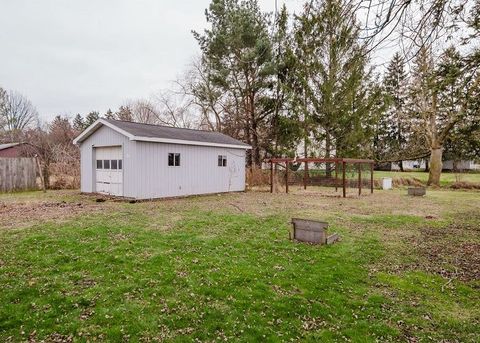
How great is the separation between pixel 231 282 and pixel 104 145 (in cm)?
1163

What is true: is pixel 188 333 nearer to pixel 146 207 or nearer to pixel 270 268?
pixel 270 268

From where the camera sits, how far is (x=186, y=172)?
1457 centimetres

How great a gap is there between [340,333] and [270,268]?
Result: 74.3 inches

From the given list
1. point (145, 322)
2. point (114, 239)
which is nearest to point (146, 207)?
point (114, 239)

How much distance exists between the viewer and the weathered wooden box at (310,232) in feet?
21.4

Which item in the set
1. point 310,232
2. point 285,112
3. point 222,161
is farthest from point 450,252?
point 285,112

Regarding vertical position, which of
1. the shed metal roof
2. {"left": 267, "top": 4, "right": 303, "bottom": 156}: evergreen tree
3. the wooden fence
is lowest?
the wooden fence

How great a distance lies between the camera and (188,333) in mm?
3244

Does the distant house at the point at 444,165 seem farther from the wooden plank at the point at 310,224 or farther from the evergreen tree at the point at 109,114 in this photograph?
the wooden plank at the point at 310,224

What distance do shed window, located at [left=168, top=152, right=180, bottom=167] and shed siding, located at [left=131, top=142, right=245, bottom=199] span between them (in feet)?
0.47

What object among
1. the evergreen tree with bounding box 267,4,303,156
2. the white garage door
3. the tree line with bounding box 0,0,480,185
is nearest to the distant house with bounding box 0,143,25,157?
the tree line with bounding box 0,0,480,185

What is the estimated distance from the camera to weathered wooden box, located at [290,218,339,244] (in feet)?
21.4

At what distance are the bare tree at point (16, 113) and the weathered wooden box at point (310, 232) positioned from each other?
38027 mm

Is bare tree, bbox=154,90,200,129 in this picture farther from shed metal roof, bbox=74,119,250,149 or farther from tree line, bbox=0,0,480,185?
shed metal roof, bbox=74,119,250,149
